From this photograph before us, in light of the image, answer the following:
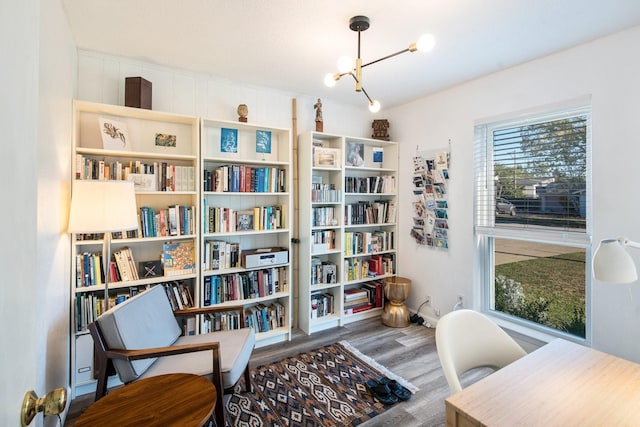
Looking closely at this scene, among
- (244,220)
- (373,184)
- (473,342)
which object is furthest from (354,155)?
(473,342)

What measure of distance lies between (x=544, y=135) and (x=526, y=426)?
234 cm

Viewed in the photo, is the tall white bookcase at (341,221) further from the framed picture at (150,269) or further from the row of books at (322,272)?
the framed picture at (150,269)

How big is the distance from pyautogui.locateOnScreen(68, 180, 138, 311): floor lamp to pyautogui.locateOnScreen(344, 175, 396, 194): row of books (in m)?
2.21

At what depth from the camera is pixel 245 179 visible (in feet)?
9.27

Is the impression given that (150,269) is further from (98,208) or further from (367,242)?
(367,242)

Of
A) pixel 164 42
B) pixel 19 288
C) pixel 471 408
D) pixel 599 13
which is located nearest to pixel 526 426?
pixel 471 408

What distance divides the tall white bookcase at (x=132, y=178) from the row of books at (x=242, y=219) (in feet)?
0.44

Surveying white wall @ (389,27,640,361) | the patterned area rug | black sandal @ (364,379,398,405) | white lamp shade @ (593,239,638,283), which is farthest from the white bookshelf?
white lamp shade @ (593,239,638,283)

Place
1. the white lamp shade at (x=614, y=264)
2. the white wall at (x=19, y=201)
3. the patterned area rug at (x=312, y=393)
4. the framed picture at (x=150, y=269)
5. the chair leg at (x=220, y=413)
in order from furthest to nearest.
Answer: the framed picture at (x=150, y=269)
the patterned area rug at (x=312, y=393)
the chair leg at (x=220, y=413)
the white lamp shade at (x=614, y=264)
the white wall at (x=19, y=201)

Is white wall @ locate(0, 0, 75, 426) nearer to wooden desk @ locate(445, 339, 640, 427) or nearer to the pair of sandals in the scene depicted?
wooden desk @ locate(445, 339, 640, 427)

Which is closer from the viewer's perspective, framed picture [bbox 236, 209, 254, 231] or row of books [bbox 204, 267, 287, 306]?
row of books [bbox 204, 267, 287, 306]

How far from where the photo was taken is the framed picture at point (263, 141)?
302 centimetres

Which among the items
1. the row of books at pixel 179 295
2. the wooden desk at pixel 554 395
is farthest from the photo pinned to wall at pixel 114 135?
the wooden desk at pixel 554 395

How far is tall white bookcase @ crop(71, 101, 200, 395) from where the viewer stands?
217cm
